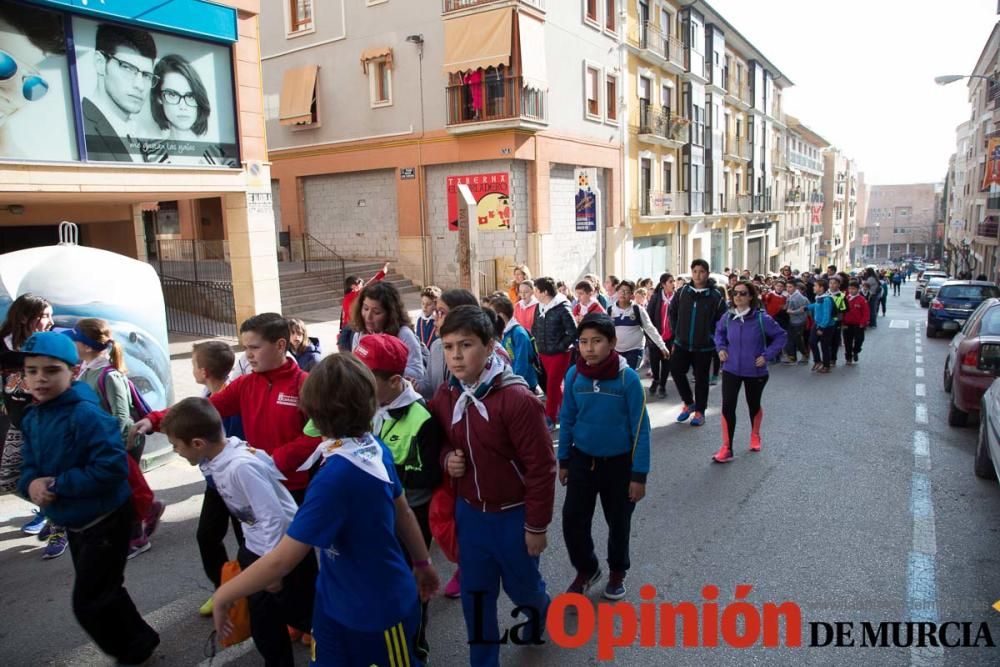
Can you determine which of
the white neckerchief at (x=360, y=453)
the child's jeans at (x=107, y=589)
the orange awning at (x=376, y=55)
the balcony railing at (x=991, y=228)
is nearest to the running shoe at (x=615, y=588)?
the white neckerchief at (x=360, y=453)

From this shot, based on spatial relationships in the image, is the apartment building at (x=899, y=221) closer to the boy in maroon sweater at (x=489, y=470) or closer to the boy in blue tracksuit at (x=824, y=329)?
the boy in blue tracksuit at (x=824, y=329)

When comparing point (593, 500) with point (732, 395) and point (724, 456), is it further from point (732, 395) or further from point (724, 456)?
point (732, 395)

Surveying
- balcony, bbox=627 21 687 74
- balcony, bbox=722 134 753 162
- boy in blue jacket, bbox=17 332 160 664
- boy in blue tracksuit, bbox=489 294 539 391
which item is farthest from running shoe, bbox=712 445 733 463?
balcony, bbox=722 134 753 162

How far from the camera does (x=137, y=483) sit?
377 cm

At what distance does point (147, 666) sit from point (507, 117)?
17.5 meters

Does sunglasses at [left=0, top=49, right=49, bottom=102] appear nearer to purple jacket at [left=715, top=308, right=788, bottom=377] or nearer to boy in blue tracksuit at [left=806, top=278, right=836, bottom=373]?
purple jacket at [left=715, top=308, right=788, bottom=377]

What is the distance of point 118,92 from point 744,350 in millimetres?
9831

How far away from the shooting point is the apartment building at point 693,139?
2630 cm

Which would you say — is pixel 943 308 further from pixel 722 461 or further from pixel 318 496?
pixel 318 496

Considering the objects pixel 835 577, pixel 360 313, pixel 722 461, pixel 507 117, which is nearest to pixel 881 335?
pixel 507 117

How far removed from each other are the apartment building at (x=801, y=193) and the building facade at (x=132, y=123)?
149 feet

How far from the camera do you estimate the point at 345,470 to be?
88.0 inches

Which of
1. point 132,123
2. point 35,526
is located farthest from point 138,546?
point 132,123

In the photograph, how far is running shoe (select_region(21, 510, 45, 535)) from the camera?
519 cm
